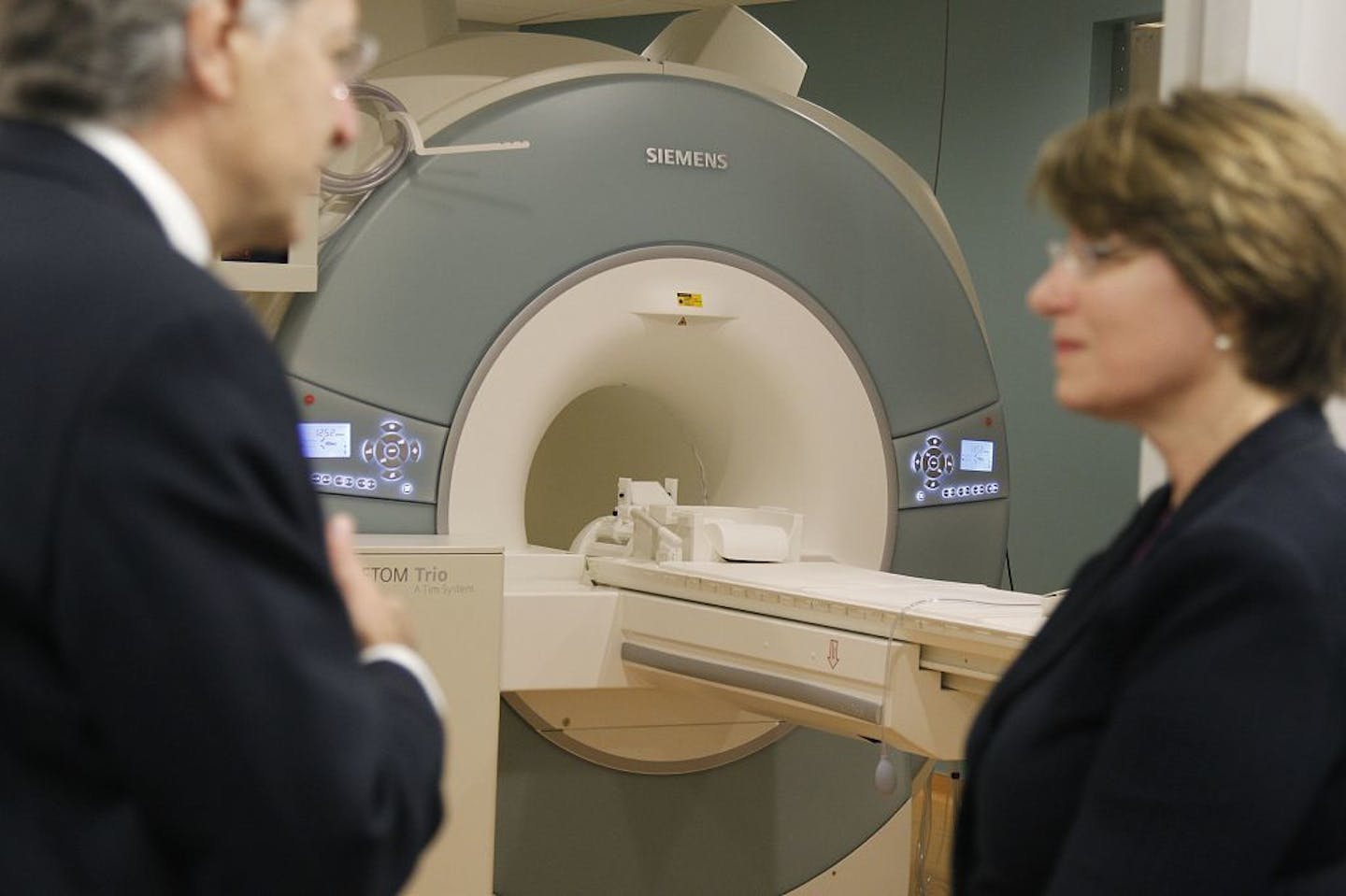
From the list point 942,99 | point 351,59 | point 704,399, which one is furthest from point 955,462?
point 351,59

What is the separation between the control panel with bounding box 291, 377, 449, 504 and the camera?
2.78 meters

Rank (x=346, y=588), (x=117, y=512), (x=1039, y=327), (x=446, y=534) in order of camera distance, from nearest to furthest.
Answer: (x=117, y=512) < (x=346, y=588) < (x=446, y=534) < (x=1039, y=327)

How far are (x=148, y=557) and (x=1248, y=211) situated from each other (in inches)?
26.8

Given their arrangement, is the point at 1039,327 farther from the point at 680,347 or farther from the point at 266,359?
the point at 266,359

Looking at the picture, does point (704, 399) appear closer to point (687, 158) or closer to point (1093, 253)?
point (687, 158)

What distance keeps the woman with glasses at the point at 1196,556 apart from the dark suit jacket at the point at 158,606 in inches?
18.1

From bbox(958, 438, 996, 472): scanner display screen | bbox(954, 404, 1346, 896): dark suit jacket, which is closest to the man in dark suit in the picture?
bbox(954, 404, 1346, 896): dark suit jacket

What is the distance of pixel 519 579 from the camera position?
2969mm

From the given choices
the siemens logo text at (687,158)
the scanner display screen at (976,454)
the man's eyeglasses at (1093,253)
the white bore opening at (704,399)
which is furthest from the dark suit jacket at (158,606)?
the scanner display screen at (976,454)

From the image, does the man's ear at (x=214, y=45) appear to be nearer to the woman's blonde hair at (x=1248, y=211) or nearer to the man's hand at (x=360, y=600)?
the man's hand at (x=360, y=600)

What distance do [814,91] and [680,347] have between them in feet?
7.45

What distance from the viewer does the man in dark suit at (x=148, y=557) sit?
0.78m

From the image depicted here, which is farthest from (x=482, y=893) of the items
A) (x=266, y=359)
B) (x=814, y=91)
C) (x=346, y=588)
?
(x=814, y=91)

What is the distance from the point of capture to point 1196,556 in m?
1.01
